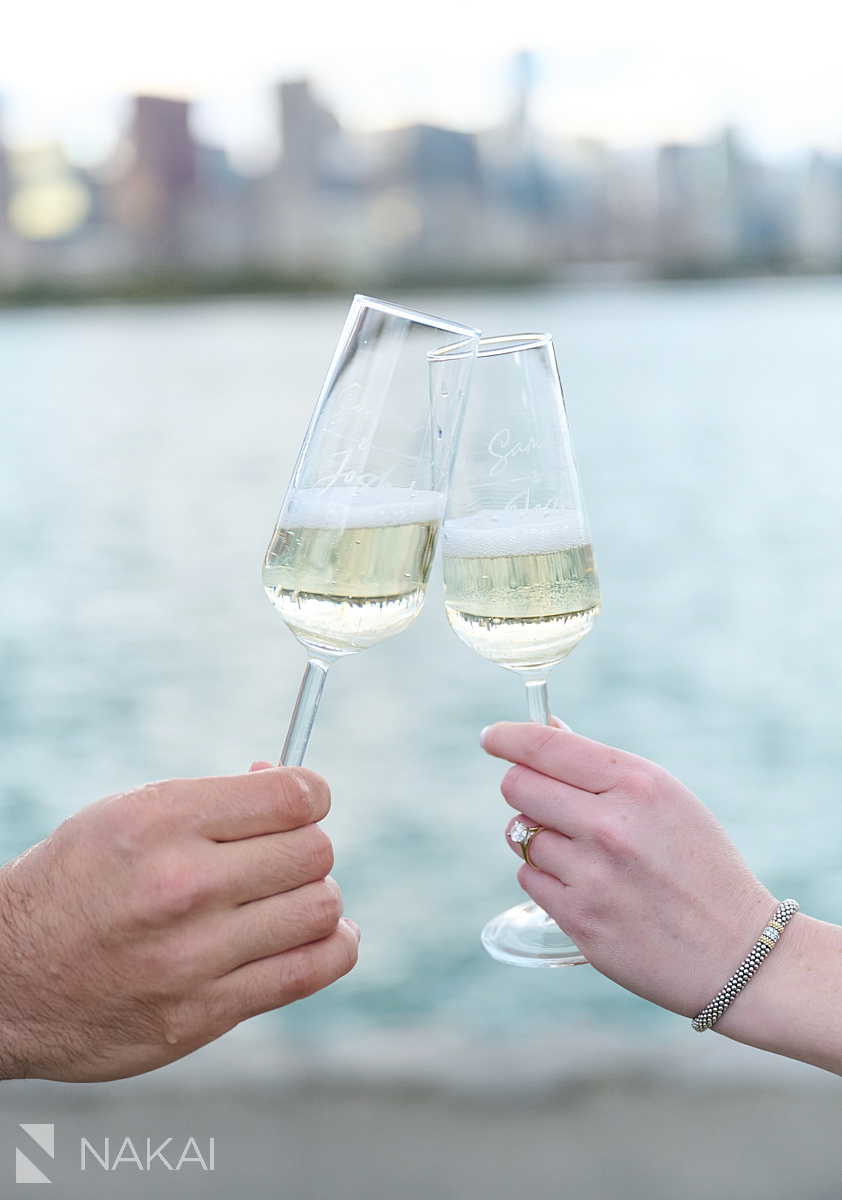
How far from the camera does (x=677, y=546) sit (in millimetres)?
19219

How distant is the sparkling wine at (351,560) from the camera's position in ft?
4.34

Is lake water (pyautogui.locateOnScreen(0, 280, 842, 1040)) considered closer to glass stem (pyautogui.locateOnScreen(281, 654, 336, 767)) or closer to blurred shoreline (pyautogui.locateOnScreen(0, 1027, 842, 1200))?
blurred shoreline (pyautogui.locateOnScreen(0, 1027, 842, 1200))

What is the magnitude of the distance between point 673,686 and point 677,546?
7.69 metres

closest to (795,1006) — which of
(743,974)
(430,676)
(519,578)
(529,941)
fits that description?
(743,974)

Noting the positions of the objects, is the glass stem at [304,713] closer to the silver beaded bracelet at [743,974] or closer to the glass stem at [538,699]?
the glass stem at [538,699]

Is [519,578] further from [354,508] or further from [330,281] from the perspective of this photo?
[330,281]

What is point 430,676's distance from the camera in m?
12.4

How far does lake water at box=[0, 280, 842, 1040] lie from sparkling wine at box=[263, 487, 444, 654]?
11.8 ft

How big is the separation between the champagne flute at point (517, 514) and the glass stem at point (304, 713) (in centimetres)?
20

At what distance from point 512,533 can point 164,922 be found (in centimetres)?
61

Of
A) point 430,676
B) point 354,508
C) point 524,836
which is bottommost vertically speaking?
point 430,676

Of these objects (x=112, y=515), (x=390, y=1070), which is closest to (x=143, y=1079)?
(x=390, y=1070)

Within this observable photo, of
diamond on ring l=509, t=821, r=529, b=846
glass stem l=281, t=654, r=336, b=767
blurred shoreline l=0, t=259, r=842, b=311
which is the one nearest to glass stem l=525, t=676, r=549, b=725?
diamond on ring l=509, t=821, r=529, b=846

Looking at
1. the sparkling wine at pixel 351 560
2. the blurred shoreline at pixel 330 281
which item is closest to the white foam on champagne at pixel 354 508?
the sparkling wine at pixel 351 560
